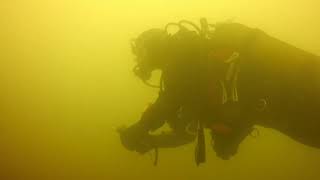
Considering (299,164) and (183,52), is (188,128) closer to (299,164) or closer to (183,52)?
(183,52)

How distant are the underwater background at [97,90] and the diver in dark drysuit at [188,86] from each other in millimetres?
37

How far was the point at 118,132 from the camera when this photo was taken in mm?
1503

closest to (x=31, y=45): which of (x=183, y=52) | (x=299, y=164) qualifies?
(x=183, y=52)

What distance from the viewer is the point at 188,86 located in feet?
4.72

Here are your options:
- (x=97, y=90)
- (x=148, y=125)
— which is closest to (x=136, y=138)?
(x=148, y=125)

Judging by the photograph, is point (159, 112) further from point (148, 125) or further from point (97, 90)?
point (97, 90)

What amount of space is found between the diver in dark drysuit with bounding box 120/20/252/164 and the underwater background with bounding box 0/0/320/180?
0.12ft

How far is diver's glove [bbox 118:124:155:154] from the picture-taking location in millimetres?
1479

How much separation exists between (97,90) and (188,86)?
346 millimetres

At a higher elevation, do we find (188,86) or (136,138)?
(188,86)

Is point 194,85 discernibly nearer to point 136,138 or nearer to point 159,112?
point 159,112

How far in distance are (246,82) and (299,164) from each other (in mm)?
359

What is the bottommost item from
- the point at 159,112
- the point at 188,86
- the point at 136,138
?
the point at 136,138

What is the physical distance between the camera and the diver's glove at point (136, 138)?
4.85 ft
